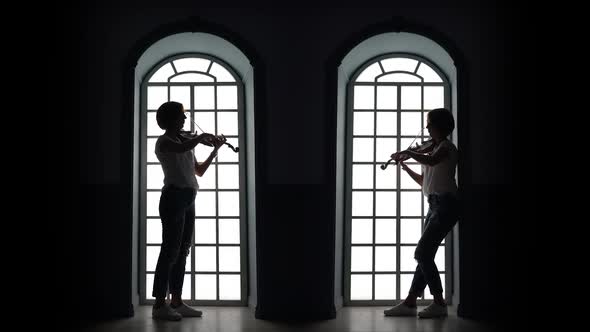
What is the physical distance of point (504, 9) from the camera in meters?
4.82

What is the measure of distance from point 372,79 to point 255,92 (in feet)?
3.52

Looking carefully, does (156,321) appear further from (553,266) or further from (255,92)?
(553,266)

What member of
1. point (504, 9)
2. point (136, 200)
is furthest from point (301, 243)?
point (504, 9)

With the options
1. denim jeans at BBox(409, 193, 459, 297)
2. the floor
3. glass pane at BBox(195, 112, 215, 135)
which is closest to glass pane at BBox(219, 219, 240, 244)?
the floor

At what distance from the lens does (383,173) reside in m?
5.28

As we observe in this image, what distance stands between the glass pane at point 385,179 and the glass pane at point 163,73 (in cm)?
186

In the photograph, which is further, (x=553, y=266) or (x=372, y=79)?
(x=372, y=79)

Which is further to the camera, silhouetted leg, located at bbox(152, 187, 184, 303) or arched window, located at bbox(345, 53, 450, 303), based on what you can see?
arched window, located at bbox(345, 53, 450, 303)

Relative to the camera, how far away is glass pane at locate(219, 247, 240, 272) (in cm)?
524

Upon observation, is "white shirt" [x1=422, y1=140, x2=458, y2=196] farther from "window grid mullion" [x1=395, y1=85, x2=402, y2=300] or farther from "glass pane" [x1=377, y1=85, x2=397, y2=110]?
"glass pane" [x1=377, y1=85, x2=397, y2=110]

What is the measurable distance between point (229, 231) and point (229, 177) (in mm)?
437

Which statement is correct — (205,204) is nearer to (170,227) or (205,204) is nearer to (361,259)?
(170,227)

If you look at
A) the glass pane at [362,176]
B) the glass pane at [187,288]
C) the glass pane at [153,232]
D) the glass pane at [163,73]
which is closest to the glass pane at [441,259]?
the glass pane at [362,176]

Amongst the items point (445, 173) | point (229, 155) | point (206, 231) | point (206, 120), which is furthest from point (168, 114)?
point (445, 173)
